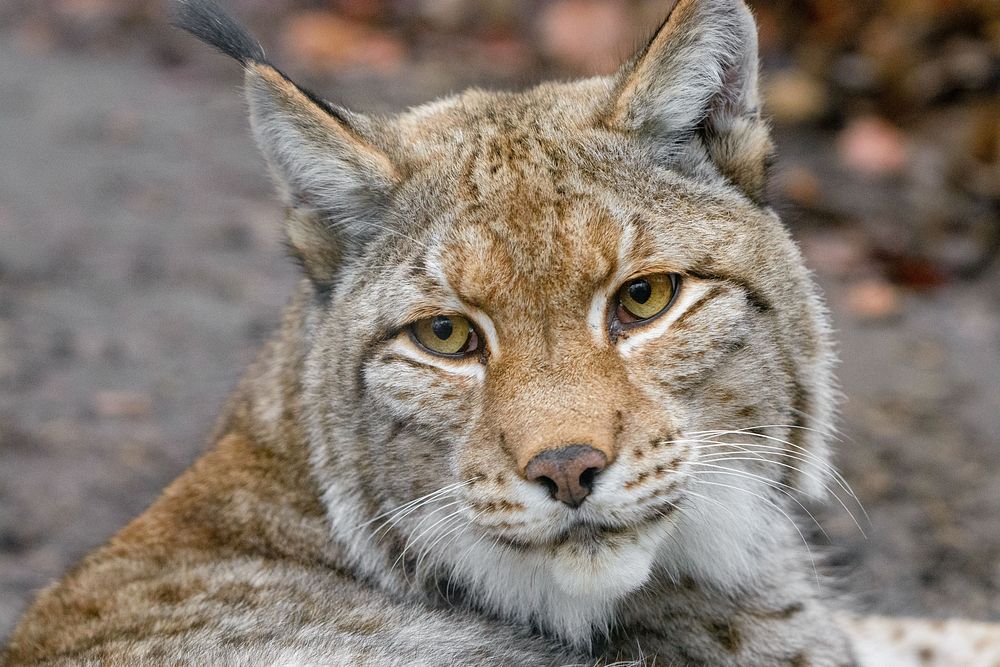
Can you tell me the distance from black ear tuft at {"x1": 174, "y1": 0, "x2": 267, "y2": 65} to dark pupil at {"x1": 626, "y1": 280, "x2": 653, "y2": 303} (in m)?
1.30

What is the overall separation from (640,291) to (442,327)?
1.93 ft

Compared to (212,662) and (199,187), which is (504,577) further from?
(199,187)

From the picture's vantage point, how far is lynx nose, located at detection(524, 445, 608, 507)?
2928 mm

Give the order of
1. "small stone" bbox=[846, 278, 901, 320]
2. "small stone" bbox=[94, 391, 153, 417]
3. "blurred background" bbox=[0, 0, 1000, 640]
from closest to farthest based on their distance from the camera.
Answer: "blurred background" bbox=[0, 0, 1000, 640] < "small stone" bbox=[94, 391, 153, 417] < "small stone" bbox=[846, 278, 901, 320]

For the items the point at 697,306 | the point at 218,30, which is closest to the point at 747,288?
the point at 697,306

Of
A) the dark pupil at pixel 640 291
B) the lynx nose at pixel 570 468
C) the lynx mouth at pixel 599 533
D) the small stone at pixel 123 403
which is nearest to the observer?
the lynx nose at pixel 570 468

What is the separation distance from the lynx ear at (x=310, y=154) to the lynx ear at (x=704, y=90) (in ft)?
2.58

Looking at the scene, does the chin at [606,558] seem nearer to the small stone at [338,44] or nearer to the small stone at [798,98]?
the small stone at [798,98]

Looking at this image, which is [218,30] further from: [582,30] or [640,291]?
[582,30]

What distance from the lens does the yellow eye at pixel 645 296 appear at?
3.30 meters

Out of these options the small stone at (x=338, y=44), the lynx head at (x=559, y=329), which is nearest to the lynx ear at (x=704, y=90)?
the lynx head at (x=559, y=329)

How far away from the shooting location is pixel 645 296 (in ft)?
10.9

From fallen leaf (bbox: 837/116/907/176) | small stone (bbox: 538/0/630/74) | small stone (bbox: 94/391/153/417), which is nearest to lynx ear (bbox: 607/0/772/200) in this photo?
small stone (bbox: 94/391/153/417)

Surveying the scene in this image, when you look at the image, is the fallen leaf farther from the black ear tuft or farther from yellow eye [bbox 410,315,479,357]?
the black ear tuft
